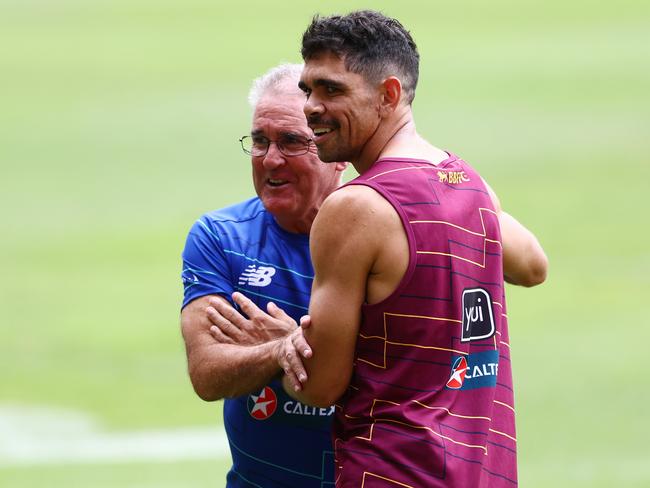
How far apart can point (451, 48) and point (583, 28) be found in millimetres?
3526

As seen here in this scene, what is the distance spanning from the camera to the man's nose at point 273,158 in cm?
481

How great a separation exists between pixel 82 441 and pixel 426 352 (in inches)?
276

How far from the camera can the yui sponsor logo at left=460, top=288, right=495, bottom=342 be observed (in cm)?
402

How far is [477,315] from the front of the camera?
4.06 m

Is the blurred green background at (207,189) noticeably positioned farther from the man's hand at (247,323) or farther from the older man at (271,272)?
the man's hand at (247,323)

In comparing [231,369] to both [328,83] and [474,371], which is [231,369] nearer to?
[474,371]

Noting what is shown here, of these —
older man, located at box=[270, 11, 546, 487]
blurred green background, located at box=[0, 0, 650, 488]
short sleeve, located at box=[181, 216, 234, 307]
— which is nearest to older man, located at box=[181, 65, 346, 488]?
short sleeve, located at box=[181, 216, 234, 307]

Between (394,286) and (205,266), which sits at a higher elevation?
(205,266)

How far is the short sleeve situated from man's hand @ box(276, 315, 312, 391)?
59 cm

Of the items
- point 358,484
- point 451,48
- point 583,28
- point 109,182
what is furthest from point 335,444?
point 583,28

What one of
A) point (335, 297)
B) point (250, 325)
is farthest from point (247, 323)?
point (335, 297)

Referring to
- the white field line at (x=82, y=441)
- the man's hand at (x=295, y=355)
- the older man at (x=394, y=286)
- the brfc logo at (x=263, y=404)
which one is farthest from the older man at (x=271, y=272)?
the white field line at (x=82, y=441)

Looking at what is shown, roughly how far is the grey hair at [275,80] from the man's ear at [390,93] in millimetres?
798

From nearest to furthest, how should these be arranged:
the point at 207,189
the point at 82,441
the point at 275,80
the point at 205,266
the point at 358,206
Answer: the point at 358,206
the point at 205,266
the point at 275,80
the point at 82,441
the point at 207,189
